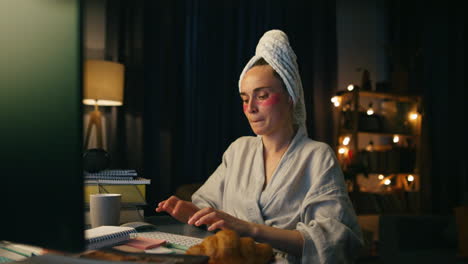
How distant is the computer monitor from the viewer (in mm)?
390

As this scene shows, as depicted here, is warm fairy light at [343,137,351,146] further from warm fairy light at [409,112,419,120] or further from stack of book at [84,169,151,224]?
stack of book at [84,169,151,224]

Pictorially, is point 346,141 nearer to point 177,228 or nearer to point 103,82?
point 103,82

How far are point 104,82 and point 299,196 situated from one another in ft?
5.25

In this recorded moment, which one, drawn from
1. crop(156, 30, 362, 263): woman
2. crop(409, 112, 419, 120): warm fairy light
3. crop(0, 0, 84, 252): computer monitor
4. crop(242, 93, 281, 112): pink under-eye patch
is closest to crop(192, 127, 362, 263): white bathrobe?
crop(156, 30, 362, 263): woman

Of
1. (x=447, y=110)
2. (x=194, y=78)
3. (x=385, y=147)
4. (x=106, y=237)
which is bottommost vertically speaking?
(x=385, y=147)

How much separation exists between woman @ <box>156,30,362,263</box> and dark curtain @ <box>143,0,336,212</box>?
60.0 inches

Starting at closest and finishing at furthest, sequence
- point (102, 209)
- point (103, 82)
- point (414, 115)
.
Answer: point (102, 209) → point (103, 82) → point (414, 115)

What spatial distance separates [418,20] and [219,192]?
3703 mm

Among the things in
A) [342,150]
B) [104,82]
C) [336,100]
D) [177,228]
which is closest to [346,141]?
[342,150]

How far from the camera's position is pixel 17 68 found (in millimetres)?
445

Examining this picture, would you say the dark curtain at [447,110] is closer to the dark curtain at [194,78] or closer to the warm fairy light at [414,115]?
the warm fairy light at [414,115]

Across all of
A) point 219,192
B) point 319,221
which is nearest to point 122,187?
point 219,192

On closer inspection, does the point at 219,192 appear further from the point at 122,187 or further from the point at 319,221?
the point at 319,221

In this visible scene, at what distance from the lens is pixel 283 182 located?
3.58 ft
